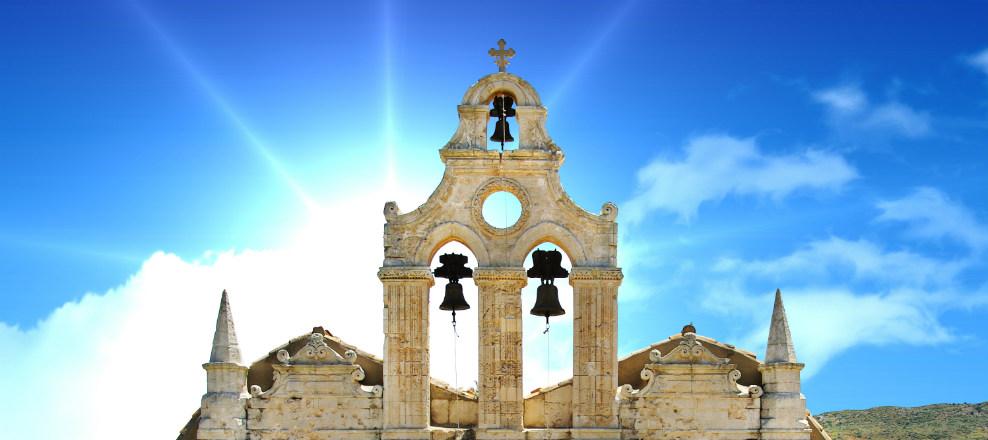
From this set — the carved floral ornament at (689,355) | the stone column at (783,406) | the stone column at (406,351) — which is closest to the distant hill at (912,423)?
the stone column at (783,406)

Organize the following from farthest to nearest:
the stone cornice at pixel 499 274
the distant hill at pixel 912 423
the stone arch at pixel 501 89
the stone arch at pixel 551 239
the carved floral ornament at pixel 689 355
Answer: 1. the distant hill at pixel 912 423
2. the stone arch at pixel 501 89
3. the stone arch at pixel 551 239
4. the carved floral ornament at pixel 689 355
5. the stone cornice at pixel 499 274

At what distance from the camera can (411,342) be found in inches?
1161

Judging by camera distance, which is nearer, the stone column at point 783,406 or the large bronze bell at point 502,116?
the stone column at point 783,406

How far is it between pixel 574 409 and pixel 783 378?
3.98m

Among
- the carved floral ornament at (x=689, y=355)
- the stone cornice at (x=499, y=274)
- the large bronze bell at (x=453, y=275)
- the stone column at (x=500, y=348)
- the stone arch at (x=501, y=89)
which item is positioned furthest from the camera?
the large bronze bell at (x=453, y=275)

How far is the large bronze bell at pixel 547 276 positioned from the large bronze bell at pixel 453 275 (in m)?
1.31

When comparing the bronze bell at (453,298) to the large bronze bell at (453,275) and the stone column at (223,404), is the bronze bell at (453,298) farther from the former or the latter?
the stone column at (223,404)

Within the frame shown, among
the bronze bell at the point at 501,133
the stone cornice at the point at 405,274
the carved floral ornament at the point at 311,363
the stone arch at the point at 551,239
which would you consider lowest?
the carved floral ornament at the point at 311,363

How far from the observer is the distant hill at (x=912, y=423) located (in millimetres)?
45406

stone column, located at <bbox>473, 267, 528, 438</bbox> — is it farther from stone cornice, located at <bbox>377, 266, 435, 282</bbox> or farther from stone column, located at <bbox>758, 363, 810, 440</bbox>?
stone column, located at <bbox>758, 363, 810, 440</bbox>

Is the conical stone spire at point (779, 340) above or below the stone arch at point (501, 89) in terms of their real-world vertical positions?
below

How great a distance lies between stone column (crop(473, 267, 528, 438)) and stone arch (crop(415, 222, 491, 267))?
389mm

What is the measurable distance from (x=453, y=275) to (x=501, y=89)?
12.3 feet

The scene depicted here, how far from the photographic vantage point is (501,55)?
30.6 meters
